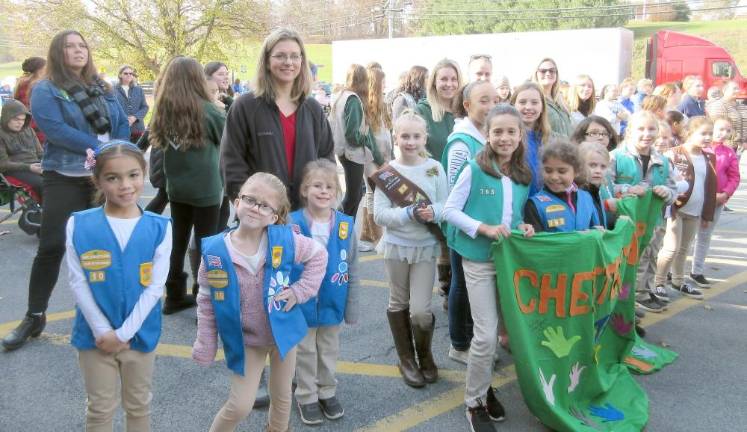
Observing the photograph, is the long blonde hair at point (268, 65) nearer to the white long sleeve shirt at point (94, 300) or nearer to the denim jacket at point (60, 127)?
the white long sleeve shirt at point (94, 300)

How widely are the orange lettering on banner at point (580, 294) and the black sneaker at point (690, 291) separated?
2.96 metres

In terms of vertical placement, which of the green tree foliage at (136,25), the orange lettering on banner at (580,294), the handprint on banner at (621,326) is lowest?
the handprint on banner at (621,326)

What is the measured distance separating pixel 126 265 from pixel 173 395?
131 cm

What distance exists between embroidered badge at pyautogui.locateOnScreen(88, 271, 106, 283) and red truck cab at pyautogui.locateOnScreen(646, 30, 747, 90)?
975 inches

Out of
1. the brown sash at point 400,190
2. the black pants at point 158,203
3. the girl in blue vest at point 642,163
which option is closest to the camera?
the brown sash at point 400,190

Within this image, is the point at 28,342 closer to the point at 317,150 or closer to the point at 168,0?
the point at 317,150

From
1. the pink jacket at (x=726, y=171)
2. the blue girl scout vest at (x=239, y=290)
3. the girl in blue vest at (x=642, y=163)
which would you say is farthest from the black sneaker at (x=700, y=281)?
the blue girl scout vest at (x=239, y=290)

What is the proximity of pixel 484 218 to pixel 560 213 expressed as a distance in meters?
0.46

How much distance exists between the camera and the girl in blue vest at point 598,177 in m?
3.74

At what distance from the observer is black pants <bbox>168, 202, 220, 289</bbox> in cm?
462

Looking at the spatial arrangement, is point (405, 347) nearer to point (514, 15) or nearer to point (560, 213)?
point (560, 213)

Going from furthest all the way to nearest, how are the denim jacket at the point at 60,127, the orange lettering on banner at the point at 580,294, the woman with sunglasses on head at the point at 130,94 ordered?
the woman with sunglasses on head at the point at 130,94, the denim jacket at the point at 60,127, the orange lettering on banner at the point at 580,294

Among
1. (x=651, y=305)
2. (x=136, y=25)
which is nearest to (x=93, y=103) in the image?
(x=651, y=305)

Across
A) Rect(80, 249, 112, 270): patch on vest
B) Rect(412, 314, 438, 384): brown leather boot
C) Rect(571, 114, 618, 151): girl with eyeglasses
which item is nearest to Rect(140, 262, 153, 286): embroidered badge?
Rect(80, 249, 112, 270): patch on vest
